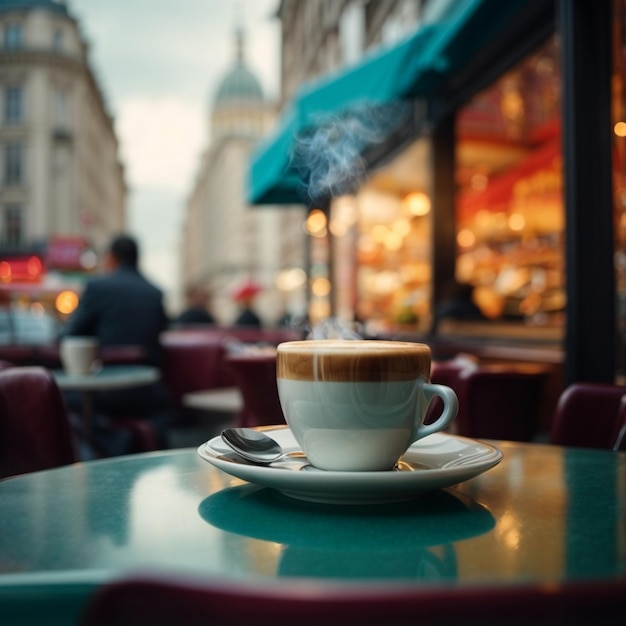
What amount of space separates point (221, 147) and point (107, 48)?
130 ft

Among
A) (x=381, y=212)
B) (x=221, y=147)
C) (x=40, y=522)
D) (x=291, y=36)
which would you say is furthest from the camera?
(x=221, y=147)

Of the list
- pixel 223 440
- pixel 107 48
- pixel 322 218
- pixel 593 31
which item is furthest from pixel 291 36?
pixel 223 440

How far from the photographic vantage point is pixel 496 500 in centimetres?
94

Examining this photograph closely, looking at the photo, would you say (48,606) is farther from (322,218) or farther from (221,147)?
(221,147)

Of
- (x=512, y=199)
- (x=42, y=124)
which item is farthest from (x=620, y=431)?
(x=42, y=124)

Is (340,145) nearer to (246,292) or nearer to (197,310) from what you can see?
(197,310)

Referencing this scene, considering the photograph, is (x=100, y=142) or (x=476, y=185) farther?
(x=100, y=142)

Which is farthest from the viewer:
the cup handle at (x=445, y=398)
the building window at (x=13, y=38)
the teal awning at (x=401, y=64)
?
the building window at (x=13, y=38)

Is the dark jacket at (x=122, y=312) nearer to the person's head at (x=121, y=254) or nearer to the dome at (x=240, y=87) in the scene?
the person's head at (x=121, y=254)

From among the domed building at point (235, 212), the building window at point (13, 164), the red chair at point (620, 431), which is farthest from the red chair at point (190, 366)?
the building window at point (13, 164)

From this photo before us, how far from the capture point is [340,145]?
22.6 ft

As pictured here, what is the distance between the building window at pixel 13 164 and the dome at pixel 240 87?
6320 cm

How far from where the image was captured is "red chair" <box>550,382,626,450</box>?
1.69 m

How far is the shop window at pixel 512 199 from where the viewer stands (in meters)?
7.47
